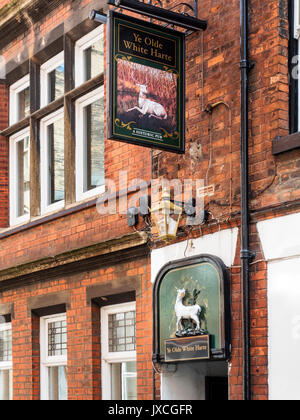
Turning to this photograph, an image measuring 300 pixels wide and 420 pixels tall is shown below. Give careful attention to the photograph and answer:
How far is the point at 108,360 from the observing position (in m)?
11.4

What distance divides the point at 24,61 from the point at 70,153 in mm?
2123

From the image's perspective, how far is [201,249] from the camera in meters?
9.43

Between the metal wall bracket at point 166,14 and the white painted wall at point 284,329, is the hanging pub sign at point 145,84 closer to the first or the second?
the metal wall bracket at point 166,14

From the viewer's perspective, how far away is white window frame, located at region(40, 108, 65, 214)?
13102 millimetres

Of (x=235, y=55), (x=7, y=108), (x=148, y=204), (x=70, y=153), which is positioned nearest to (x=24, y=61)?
(x=7, y=108)

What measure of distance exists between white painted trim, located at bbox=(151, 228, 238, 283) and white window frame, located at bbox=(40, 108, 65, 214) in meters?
3.25

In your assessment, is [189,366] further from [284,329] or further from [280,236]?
[280,236]

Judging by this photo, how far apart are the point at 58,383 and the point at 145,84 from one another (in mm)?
5077

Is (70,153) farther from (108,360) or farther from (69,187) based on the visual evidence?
(108,360)

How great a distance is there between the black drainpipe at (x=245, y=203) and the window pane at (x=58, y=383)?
4285mm

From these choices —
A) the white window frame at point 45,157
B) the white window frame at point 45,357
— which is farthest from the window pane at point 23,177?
the white window frame at point 45,357

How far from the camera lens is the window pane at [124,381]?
11047 millimetres

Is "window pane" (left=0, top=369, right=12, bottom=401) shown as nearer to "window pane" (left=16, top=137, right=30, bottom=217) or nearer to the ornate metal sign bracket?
"window pane" (left=16, top=137, right=30, bottom=217)

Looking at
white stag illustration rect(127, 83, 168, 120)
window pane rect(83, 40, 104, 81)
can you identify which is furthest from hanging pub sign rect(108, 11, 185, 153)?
window pane rect(83, 40, 104, 81)
